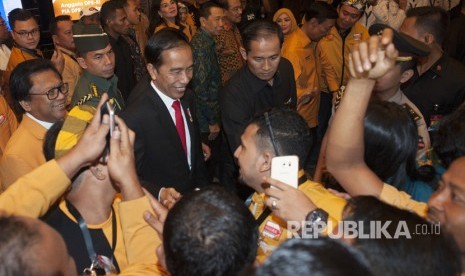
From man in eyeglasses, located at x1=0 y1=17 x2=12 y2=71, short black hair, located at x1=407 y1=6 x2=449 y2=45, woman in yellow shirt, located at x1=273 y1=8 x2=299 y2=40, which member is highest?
short black hair, located at x1=407 y1=6 x2=449 y2=45

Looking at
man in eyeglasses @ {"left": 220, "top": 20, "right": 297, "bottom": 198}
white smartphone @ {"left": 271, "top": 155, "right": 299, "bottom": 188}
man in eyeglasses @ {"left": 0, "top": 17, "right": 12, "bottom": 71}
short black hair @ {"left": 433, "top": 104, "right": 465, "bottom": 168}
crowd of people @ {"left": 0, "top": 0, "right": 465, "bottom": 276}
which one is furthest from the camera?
man in eyeglasses @ {"left": 0, "top": 17, "right": 12, "bottom": 71}

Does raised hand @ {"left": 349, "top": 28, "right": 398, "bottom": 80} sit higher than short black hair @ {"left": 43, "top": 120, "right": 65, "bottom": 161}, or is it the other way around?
raised hand @ {"left": 349, "top": 28, "right": 398, "bottom": 80}

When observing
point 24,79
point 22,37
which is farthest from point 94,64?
point 22,37

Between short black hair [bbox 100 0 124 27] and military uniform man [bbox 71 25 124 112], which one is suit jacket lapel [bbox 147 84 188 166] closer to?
A: military uniform man [bbox 71 25 124 112]

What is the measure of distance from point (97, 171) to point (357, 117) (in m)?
1.15

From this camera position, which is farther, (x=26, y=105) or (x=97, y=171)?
(x=26, y=105)

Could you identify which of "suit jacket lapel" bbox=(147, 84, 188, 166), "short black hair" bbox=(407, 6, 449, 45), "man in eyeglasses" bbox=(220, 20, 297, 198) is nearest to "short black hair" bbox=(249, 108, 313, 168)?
"suit jacket lapel" bbox=(147, 84, 188, 166)

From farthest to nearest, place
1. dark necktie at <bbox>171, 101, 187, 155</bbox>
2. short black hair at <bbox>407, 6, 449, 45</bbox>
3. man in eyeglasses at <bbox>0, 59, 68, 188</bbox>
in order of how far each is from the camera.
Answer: short black hair at <bbox>407, 6, 449, 45</bbox> → dark necktie at <bbox>171, 101, 187, 155</bbox> → man in eyeglasses at <bbox>0, 59, 68, 188</bbox>

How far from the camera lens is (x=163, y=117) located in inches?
117

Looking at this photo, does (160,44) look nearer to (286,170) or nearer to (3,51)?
(286,170)

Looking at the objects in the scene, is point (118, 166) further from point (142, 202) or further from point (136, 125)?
point (136, 125)

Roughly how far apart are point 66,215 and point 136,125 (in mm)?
955

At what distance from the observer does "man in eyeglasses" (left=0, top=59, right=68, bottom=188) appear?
2711 mm

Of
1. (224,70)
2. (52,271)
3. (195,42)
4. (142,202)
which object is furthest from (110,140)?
(224,70)
